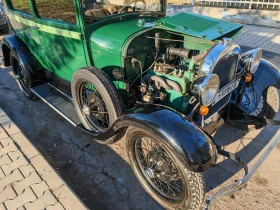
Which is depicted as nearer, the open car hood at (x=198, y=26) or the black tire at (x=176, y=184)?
the black tire at (x=176, y=184)

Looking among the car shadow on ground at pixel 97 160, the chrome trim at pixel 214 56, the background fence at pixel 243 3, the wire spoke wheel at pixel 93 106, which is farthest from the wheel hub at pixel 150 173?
the background fence at pixel 243 3

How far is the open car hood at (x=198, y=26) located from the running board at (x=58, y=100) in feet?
5.09

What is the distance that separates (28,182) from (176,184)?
1.48 metres

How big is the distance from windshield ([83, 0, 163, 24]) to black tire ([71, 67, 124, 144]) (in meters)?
0.72

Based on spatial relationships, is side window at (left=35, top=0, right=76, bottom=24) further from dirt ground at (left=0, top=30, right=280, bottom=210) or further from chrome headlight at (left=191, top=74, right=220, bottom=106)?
chrome headlight at (left=191, top=74, right=220, bottom=106)

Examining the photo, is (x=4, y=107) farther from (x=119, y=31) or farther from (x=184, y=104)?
(x=184, y=104)

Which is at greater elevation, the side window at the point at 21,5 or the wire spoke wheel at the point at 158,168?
the side window at the point at 21,5

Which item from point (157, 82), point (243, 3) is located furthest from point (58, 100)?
point (243, 3)

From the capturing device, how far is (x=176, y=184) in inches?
93.0

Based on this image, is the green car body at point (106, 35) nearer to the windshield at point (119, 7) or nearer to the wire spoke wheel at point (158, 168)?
the windshield at point (119, 7)

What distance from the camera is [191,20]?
2.65 meters

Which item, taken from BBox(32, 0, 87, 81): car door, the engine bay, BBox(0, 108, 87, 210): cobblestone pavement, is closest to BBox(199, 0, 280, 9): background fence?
the engine bay

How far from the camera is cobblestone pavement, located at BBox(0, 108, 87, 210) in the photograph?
216cm

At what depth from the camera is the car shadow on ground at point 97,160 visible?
7.93 feet
